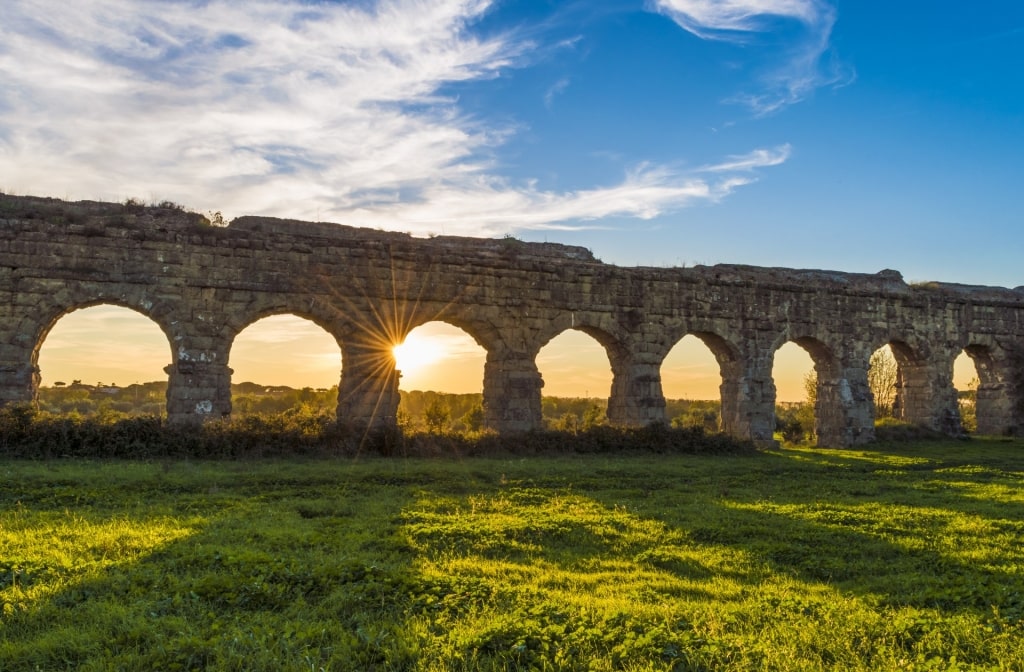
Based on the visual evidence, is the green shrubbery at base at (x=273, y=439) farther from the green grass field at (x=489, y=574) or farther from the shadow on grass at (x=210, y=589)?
the shadow on grass at (x=210, y=589)

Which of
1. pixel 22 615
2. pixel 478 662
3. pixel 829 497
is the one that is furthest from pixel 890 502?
pixel 22 615

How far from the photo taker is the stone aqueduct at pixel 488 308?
1744cm

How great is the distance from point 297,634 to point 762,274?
2163 cm

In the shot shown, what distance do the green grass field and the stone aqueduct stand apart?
5.68 metres

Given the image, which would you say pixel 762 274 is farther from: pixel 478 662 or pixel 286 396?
pixel 286 396

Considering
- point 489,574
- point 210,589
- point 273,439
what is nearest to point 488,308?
point 273,439

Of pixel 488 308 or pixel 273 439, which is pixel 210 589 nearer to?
pixel 273 439

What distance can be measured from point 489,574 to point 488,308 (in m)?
13.8

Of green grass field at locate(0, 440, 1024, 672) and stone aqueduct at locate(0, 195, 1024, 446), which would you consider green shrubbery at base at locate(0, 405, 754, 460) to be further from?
stone aqueduct at locate(0, 195, 1024, 446)

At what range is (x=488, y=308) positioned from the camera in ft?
66.3

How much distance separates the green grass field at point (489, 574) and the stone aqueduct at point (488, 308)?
5677mm

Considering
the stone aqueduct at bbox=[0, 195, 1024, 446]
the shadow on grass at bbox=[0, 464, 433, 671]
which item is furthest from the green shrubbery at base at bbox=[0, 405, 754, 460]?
the shadow on grass at bbox=[0, 464, 433, 671]

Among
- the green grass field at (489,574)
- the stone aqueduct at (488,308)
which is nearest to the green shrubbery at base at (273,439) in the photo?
the green grass field at (489,574)

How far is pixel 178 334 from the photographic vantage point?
17.8 metres
